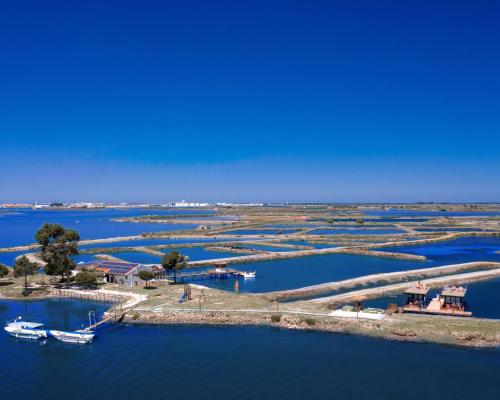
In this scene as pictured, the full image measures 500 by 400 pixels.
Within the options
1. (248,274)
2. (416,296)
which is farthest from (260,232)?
(416,296)

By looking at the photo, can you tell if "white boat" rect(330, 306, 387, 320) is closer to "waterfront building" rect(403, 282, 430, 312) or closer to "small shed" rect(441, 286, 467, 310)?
"waterfront building" rect(403, 282, 430, 312)

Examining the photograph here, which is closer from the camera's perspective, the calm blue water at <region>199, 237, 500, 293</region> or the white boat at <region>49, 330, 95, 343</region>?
the white boat at <region>49, 330, 95, 343</region>

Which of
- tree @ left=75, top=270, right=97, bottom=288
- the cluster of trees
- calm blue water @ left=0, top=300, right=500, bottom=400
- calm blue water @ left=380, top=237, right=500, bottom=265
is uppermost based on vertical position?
the cluster of trees

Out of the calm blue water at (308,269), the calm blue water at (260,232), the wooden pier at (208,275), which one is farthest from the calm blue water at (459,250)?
the calm blue water at (260,232)

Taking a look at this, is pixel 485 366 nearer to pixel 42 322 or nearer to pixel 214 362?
pixel 214 362

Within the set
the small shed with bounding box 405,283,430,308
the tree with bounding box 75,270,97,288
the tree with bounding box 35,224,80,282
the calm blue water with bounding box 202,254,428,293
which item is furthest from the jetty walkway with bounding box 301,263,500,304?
the tree with bounding box 35,224,80,282

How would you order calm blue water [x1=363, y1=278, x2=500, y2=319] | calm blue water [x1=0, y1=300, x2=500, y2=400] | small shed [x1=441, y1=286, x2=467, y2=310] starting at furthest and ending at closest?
calm blue water [x1=363, y1=278, x2=500, y2=319] < small shed [x1=441, y1=286, x2=467, y2=310] < calm blue water [x1=0, y1=300, x2=500, y2=400]

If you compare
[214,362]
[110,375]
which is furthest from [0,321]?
[214,362]

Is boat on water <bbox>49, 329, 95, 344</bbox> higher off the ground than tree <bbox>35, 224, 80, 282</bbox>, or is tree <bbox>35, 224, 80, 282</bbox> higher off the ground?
tree <bbox>35, 224, 80, 282</bbox>

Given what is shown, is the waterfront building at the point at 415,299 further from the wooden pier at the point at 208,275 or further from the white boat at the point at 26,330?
the white boat at the point at 26,330
